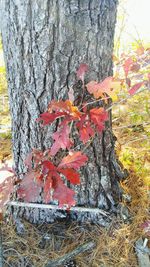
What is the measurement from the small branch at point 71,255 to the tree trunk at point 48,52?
370mm

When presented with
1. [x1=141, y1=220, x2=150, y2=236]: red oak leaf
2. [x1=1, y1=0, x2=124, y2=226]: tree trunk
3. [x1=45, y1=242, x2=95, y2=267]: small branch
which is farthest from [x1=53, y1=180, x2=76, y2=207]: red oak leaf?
[x1=141, y1=220, x2=150, y2=236]: red oak leaf

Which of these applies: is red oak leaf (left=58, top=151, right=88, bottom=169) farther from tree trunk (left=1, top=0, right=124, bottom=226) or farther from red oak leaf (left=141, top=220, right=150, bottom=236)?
red oak leaf (left=141, top=220, right=150, bottom=236)

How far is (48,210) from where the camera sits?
1.76m

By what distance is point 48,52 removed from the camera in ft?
4.57

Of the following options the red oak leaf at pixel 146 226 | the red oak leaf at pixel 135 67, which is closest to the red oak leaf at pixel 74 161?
the red oak leaf at pixel 135 67

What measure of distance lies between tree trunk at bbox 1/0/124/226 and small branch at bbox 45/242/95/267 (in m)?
0.37

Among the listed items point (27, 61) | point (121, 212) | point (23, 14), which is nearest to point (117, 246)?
point (121, 212)

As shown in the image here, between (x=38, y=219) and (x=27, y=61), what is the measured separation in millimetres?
894

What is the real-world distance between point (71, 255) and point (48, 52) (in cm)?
102

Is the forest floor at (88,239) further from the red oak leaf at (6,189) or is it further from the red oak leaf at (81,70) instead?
the red oak leaf at (81,70)

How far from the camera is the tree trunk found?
4.37ft

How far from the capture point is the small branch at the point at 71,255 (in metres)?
1.59

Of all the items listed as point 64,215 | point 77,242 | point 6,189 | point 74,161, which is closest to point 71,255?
point 77,242

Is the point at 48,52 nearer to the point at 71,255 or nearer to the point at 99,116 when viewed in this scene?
the point at 99,116
